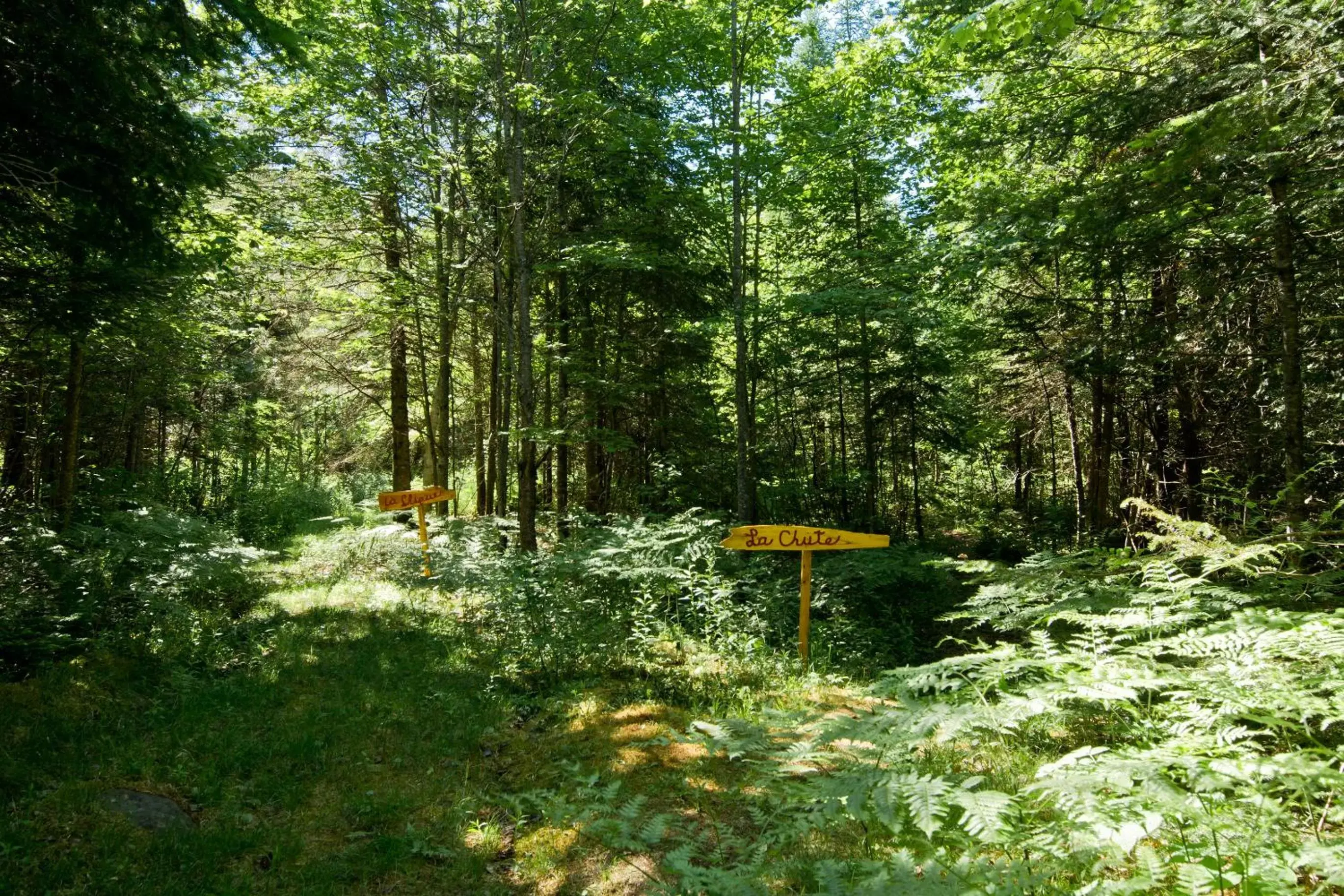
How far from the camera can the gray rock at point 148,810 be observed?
4250 mm

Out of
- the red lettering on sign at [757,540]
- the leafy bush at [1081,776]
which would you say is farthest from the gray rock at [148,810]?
the red lettering on sign at [757,540]

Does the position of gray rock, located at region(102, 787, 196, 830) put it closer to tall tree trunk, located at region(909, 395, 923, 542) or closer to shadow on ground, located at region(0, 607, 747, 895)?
shadow on ground, located at region(0, 607, 747, 895)

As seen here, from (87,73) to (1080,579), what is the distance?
9.19m

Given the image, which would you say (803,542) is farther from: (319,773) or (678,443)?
(678,443)

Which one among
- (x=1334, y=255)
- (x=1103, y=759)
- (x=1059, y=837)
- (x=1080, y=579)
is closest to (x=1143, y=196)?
(x=1334, y=255)

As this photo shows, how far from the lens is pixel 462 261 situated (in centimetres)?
1380

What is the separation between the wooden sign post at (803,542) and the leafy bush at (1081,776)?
2173 millimetres

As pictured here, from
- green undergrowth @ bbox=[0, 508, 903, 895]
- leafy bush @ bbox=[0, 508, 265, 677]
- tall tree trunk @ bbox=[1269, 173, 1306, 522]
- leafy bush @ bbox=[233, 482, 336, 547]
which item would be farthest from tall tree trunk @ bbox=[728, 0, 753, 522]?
leafy bush @ bbox=[233, 482, 336, 547]

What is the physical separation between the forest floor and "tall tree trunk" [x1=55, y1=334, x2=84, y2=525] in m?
4.82

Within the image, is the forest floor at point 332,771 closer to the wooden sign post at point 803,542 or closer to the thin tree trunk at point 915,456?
the wooden sign post at point 803,542

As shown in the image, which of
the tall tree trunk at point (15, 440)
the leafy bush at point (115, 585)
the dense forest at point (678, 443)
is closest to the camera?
the dense forest at point (678, 443)

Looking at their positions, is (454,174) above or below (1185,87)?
above

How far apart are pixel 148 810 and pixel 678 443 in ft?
36.9

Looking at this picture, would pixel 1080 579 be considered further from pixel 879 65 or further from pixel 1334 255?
pixel 879 65
